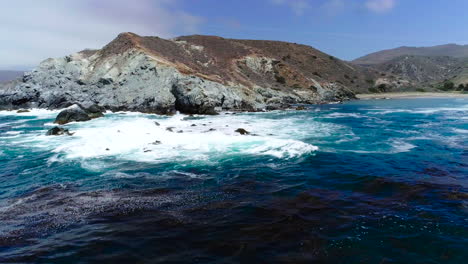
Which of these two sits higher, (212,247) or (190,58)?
(190,58)

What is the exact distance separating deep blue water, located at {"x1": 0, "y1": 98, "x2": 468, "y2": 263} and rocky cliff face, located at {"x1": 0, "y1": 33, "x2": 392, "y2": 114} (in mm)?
31168

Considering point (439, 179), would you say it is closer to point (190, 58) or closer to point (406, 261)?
point (406, 261)

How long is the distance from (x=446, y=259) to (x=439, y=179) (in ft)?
23.9

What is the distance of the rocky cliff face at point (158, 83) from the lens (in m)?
51.5

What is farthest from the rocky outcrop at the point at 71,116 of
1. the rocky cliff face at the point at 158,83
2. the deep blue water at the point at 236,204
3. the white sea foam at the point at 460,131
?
the white sea foam at the point at 460,131

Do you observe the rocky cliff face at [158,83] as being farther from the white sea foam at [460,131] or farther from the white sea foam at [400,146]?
the white sea foam at [460,131]

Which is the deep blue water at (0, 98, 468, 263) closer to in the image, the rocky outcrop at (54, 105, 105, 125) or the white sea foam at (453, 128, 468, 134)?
the white sea foam at (453, 128, 468, 134)

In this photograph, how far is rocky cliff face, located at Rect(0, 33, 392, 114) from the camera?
169ft

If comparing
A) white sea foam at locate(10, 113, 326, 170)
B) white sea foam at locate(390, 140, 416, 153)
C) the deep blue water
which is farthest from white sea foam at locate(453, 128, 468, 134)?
white sea foam at locate(10, 113, 326, 170)

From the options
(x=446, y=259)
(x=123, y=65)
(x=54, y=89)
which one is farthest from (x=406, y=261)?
(x=54, y=89)

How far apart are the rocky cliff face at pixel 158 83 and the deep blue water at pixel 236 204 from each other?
3117cm

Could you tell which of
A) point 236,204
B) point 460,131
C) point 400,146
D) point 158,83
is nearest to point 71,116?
point 158,83

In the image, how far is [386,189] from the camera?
12094mm

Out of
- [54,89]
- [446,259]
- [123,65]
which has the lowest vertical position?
[446,259]
